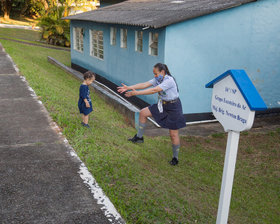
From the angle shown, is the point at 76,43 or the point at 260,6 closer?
the point at 260,6

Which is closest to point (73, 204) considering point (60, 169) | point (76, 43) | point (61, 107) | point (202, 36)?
point (60, 169)

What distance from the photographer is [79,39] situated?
17547 mm

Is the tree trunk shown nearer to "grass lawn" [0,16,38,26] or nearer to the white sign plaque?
"grass lawn" [0,16,38,26]

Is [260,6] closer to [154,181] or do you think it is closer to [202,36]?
[202,36]

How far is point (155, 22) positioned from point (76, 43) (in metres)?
10.3

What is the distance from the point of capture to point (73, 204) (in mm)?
3486

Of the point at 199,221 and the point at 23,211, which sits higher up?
the point at 23,211

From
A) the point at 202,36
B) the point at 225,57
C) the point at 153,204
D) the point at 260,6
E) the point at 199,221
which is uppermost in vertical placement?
the point at 260,6

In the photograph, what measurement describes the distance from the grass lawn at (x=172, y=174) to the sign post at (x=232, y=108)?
3.00 ft

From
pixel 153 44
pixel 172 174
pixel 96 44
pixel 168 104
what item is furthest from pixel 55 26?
pixel 172 174

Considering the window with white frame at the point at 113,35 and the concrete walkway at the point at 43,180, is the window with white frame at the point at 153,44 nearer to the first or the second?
the window with white frame at the point at 113,35

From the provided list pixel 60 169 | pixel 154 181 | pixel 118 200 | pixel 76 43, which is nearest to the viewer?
pixel 118 200

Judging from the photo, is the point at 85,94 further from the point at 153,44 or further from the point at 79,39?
the point at 79,39

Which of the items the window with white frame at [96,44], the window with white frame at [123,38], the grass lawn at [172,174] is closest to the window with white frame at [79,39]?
the window with white frame at [96,44]
